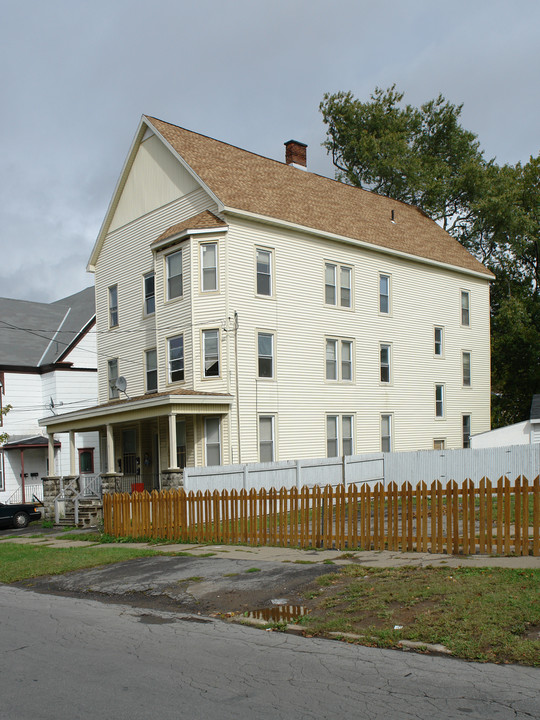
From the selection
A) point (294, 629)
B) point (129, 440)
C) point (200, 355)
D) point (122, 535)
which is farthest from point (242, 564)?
point (129, 440)

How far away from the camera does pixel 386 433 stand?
29.9 meters

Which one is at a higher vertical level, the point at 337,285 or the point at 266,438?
the point at 337,285

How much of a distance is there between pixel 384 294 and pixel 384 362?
115 inches

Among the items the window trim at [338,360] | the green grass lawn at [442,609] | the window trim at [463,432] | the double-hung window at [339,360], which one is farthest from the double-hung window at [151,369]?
the green grass lawn at [442,609]

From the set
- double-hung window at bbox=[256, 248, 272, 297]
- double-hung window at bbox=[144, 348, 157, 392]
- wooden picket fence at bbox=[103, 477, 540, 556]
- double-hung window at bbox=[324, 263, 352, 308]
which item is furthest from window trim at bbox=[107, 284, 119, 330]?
wooden picket fence at bbox=[103, 477, 540, 556]

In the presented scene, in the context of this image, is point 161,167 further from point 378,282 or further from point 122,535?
point 122,535

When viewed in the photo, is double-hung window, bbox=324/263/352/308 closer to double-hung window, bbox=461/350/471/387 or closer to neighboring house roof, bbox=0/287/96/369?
double-hung window, bbox=461/350/471/387

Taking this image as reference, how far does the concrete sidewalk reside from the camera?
1080 centimetres

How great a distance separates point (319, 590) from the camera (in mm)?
9992

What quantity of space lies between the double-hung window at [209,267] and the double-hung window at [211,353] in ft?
5.08

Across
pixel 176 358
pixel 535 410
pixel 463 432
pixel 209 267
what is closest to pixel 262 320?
pixel 209 267

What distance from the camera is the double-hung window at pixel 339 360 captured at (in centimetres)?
2806

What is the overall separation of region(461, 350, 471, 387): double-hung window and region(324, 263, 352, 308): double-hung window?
813 cm

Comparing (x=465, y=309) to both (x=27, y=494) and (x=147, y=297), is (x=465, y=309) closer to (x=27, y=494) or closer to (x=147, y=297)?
(x=147, y=297)
